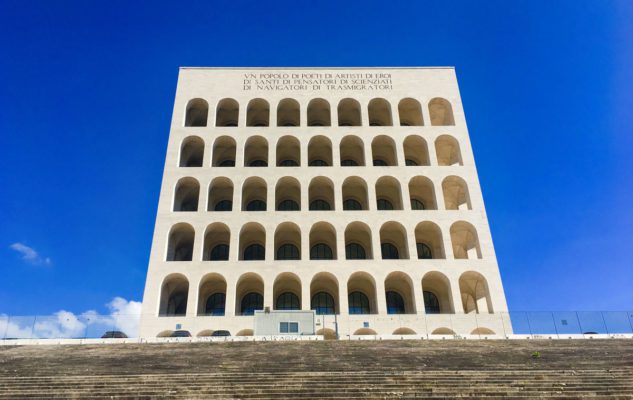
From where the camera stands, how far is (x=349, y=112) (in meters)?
44.8

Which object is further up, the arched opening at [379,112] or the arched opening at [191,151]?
the arched opening at [379,112]

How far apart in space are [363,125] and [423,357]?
24.7 meters

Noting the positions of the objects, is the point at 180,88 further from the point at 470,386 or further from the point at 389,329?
the point at 470,386

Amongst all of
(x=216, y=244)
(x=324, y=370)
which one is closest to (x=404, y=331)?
(x=324, y=370)

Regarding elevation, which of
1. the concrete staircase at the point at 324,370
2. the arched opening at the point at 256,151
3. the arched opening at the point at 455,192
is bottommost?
the concrete staircase at the point at 324,370

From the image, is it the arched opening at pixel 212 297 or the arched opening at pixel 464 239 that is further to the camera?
the arched opening at pixel 464 239

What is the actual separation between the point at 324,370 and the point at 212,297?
73.6 feet

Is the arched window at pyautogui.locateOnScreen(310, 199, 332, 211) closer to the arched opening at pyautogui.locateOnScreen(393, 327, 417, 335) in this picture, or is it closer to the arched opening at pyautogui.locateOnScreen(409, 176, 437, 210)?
the arched opening at pyautogui.locateOnScreen(409, 176, 437, 210)

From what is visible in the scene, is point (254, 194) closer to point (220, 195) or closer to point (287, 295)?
point (220, 195)

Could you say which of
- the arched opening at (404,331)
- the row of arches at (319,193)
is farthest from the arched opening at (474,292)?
the arched opening at (404,331)

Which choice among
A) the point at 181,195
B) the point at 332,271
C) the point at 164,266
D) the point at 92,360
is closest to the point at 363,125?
the point at 332,271

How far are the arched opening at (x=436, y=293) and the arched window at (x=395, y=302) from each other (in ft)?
6.43

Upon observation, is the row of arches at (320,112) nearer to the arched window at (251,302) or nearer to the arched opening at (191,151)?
the arched opening at (191,151)

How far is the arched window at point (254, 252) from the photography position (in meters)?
40.1
